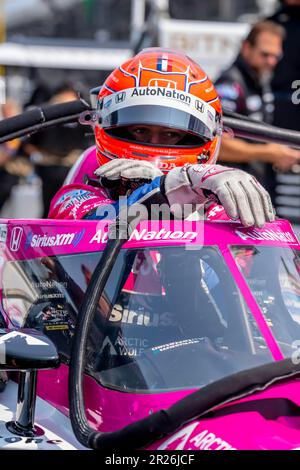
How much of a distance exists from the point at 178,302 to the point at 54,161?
5.70 metres

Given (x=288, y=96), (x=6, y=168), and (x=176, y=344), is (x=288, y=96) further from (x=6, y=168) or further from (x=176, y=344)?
(x=176, y=344)

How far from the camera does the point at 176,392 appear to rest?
8.28ft

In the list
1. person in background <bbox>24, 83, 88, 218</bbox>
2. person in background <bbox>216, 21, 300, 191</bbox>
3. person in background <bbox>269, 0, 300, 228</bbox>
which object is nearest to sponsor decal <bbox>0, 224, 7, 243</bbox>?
person in background <bbox>216, 21, 300, 191</bbox>

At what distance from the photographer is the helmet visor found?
363 centimetres

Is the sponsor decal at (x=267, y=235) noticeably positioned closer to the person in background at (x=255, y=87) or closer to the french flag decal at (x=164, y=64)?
the french flag decal at (x=164, y=64)

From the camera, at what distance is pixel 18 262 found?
3283mm

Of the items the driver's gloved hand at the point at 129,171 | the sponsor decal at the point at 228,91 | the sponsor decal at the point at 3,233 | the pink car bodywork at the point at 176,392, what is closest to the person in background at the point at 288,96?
the sponsor decal at the point at 228,91

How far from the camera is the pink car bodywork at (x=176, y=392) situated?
2344 millimetres

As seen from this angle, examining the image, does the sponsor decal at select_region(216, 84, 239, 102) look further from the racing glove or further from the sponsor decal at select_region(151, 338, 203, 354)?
the sponsor decal at select_region(151, 338, 203, 354)

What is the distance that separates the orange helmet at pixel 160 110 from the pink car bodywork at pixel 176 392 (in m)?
0.66

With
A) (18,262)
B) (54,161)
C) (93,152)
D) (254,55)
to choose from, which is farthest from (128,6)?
(18,262)

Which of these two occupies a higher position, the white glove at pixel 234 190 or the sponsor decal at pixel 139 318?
the white glove at pixel 234 190

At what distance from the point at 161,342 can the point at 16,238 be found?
85cm

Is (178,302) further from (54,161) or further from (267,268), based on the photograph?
(54,161)
